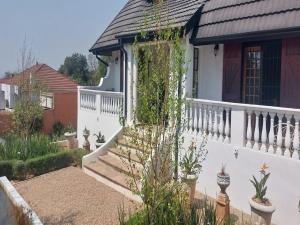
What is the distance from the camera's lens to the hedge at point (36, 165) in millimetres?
10992

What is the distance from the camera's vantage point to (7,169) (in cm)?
1107

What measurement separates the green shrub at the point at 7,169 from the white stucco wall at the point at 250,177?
6.56 meters

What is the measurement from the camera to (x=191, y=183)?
6.81 metres

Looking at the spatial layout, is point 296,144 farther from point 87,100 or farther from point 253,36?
point 87,100

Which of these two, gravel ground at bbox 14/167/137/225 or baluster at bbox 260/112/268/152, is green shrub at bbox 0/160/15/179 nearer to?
gravel ground at bbox 14/167/137/225

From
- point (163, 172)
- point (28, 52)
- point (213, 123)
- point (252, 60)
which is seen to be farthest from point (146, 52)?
point (28, 52)

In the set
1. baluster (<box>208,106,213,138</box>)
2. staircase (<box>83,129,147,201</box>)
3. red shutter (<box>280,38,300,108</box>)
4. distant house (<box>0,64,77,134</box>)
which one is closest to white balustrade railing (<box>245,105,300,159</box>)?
baluster (<box>208,106,213,138</box>)

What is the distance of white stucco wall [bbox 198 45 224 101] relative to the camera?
10242mm

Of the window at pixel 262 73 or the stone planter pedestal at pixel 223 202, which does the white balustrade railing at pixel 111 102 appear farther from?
the stone planter pedestal at pixel 223 202

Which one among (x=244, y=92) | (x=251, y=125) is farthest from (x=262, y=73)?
(x=251, y=125)

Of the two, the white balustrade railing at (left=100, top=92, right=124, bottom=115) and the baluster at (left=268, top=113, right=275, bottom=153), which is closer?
the baluster at (left=268, top=113, right=275, bottom=153)

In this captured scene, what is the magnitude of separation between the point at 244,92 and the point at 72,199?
599 cm

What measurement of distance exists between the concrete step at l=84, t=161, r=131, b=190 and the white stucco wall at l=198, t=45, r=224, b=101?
3.88 meters

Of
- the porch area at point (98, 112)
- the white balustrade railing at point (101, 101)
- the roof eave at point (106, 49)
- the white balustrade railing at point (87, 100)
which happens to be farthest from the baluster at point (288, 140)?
the white balustrade railing at point (87, 100)
